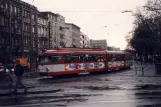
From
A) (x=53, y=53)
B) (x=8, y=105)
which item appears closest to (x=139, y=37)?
(x=53, y=53)

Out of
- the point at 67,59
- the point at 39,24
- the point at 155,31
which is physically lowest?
the point at 67,59

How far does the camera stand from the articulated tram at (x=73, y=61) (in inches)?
1240

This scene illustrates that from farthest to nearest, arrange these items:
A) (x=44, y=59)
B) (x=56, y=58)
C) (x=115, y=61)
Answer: (x=115, y=61) → (x=56, y=58) → (x=44, y=59)

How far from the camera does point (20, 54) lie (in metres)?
69.1

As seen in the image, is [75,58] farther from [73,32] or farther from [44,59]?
[73,32]

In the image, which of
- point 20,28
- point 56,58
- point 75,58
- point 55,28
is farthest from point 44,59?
point 55,28

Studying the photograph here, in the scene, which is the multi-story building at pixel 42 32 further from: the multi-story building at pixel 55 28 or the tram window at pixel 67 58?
the tram window at pixel 67 58

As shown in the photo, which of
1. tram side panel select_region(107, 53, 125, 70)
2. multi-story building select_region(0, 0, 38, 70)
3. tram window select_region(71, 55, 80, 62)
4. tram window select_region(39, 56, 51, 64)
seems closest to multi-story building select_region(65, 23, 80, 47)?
multi-story building select_region(0, 0, 38, 70)

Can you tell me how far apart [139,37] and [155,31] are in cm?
3096

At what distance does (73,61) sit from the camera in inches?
1328

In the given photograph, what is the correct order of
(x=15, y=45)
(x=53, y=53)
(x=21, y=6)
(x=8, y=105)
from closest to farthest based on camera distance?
(x=8, y=105), (x=53, y=53), (x=15, y=45), (x=21, y=6)

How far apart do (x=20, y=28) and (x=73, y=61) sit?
37.1m

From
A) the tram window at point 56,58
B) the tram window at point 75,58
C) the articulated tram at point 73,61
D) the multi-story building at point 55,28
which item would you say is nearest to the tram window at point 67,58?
the articulated tram at point 73,61

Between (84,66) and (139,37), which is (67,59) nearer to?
(84,66)
